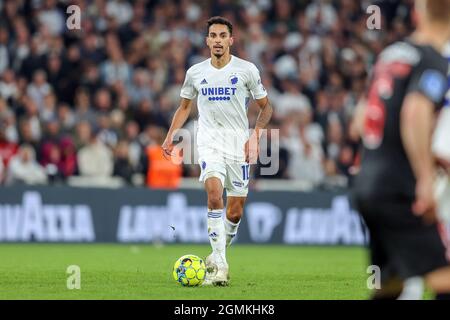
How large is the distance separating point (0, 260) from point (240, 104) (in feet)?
16.7

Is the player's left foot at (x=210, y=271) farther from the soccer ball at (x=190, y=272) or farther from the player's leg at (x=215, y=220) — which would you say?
the soccer ball at (x=190, y=272)

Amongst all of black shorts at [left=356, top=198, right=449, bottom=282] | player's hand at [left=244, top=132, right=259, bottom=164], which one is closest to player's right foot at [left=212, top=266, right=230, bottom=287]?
player's hand at [left=244, top=132, right=259, bottom=164]

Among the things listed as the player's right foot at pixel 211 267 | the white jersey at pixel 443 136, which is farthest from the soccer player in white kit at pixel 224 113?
the white jersey at pixel 443 136

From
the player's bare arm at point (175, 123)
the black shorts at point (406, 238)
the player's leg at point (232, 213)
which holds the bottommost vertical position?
the black shorts at point (406, 238)

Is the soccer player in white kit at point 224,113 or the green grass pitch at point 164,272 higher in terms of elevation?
the soccer player in white kit at point 224,113

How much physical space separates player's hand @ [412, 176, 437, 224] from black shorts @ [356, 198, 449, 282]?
0.10m

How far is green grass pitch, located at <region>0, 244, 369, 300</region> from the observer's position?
10.4m

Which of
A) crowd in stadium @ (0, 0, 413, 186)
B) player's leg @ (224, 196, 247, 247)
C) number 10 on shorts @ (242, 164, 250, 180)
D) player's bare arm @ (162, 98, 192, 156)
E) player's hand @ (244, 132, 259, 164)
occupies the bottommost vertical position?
player's leg @ (224, 196, 247, 247)

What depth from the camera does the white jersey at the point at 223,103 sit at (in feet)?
38.8

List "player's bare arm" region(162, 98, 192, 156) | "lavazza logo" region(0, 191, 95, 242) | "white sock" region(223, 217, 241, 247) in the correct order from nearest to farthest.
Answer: "player's bare arm" region(162, 98, 192, 156), "white sock" region(223, 217, 241, 247), "lavazza logo" region(0, 191, 95, 242)

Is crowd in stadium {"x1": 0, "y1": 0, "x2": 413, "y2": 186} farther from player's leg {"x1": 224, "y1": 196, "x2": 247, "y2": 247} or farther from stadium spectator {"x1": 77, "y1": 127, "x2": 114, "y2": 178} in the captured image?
player's leg {"x1": 224, "y1": 196, "x2": 247, "y2": 247}

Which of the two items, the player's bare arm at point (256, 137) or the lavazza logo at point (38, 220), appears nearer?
the player's bare arm at point (256, 137)

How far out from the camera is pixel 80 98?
20.9 metres

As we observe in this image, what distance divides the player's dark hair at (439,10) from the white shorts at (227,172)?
5.65 meters
